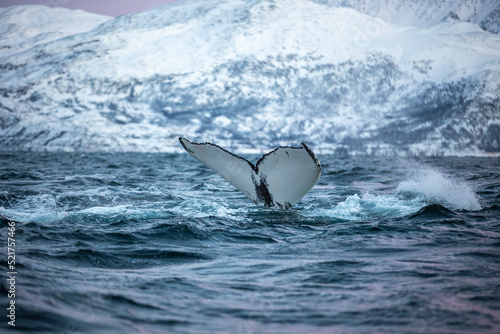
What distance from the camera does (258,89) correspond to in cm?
11081

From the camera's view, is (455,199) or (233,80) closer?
(455,199)

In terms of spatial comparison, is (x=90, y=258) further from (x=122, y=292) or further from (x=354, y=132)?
(x=354, y=132)

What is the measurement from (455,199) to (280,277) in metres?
7.09

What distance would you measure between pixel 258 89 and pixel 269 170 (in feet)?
339

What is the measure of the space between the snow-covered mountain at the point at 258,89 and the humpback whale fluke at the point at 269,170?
83.7 meters

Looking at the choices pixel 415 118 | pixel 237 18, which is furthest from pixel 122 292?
pixel 237 18

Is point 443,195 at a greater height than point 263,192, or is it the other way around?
point 263,192

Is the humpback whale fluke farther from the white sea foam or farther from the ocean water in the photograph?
the white sea foam

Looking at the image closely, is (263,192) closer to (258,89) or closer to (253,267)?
(253,267)

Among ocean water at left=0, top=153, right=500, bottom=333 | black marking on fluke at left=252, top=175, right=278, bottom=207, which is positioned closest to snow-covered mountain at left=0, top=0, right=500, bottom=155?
black marking on fluke at left=252, top=175, right=278, bottom=207

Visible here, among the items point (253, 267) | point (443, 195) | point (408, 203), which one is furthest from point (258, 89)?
point (253, 267)

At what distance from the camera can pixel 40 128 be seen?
93.8 m

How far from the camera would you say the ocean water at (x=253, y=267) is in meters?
4.01

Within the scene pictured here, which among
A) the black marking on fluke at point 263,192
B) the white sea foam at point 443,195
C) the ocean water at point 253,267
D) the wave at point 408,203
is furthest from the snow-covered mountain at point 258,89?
the ocean water at point 253,267
